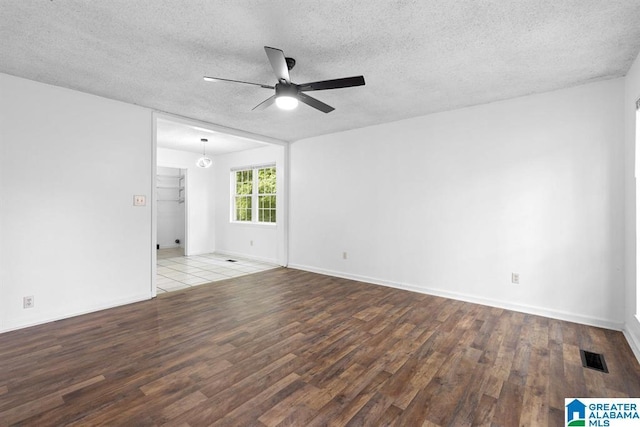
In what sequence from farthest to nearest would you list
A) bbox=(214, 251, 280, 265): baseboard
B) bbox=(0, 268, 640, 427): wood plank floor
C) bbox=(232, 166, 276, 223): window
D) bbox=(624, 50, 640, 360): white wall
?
1. bbox=(232, 166, 276, 223): window
2. bbox=(214, 251, 280, 265): baseboard
3. bbox=(624, 50, 640, 360): white wall
4. bbox=(0, 268, 640, 427): wood plank floor

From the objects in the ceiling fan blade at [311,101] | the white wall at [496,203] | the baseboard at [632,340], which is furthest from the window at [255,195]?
the baseboard at [632,340]

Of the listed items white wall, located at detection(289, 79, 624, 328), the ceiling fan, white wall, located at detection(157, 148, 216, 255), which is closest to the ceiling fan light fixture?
the ceiling fan

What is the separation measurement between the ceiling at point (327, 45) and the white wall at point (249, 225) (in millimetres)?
2909

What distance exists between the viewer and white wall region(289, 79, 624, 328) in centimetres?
308

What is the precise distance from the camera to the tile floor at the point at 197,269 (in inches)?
191

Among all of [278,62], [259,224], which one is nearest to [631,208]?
[278,62]

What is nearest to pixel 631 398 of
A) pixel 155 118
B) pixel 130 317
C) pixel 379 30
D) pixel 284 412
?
pixel 284 412

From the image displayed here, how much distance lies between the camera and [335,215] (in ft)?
17.6

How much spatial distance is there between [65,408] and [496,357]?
10.4 feet

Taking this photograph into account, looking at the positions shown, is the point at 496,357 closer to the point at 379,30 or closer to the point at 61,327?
the point at 379,30

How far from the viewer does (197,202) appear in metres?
7.69

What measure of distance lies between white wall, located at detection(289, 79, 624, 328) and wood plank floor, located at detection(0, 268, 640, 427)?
1.45 feet

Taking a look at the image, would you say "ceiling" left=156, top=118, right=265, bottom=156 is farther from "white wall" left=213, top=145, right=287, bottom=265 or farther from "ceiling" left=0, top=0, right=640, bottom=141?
"ceiling" left=0, top=0, right=640, bottom=141

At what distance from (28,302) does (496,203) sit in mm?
5575
